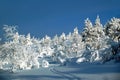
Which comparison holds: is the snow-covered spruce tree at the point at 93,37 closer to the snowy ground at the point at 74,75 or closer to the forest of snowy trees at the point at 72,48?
the forest of snowy trees at the point at 72,48

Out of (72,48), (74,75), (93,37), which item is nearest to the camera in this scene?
(74,75)

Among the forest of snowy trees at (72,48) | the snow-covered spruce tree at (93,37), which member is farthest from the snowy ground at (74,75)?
the snow-covered spruce tree at (93,37)

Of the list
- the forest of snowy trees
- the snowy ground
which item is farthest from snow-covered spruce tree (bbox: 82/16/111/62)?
the snowy ground

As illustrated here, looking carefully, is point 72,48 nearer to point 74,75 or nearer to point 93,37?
point 93,37

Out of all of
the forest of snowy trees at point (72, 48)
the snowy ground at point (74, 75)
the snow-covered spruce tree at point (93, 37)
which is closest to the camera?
the snowy ground at point (74, 75)

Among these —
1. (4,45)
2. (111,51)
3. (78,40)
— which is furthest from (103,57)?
(78,40)

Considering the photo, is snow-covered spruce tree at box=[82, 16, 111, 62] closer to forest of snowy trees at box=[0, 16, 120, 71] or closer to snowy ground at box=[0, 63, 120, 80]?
forest of snowy trees at box=[0, 16, 120, 71]

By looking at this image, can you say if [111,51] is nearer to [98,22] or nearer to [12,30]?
[12,30]

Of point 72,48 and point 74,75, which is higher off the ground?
point 72,48

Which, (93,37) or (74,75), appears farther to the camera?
Answer: (93,37)

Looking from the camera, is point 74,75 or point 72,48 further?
point 72,48

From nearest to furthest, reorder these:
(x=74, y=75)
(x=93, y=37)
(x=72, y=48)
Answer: (x=74, y=75) < (x=93, y=37) < (x=72, y=48)

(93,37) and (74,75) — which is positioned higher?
(93,37)

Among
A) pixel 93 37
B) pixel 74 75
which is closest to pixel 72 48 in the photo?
pixel 93 37
